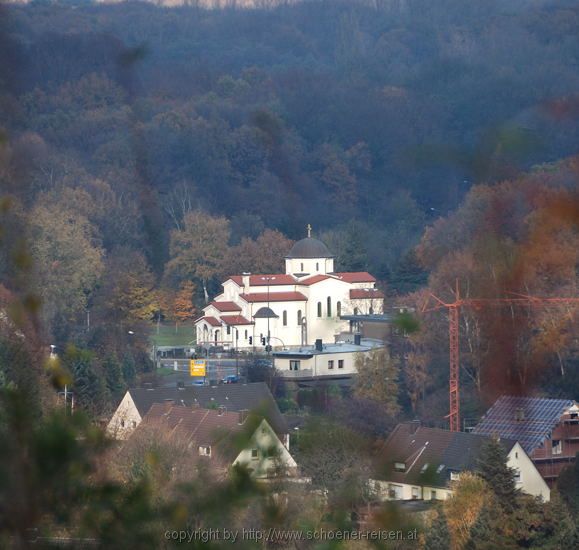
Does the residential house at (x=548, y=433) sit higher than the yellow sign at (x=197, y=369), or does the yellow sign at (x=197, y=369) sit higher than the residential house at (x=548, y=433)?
the yellow sign at (x=197, y=369)

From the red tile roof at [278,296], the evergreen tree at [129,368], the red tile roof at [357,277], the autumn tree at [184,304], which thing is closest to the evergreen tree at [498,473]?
the evergreen tree at [129,368]

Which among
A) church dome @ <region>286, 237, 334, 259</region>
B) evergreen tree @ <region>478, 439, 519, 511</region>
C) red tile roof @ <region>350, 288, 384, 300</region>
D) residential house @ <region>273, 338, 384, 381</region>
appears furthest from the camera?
church dome @ <region>286, 237, 334, 259</region>

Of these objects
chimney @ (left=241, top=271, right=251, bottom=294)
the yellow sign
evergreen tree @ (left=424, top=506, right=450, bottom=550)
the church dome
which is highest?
the church dome

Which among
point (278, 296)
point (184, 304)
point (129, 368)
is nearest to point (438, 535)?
point (129, 368)

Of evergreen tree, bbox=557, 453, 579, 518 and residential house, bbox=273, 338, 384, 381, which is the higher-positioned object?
residential house, bbox=273, 338, 384, 381

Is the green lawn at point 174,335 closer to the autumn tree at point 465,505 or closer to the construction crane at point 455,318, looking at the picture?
the construction crane at point 455,318

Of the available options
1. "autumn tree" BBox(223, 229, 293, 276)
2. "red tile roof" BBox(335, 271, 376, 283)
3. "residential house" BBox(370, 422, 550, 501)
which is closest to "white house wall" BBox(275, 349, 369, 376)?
"red tile roof" BBox(335, 271, 376, 283)

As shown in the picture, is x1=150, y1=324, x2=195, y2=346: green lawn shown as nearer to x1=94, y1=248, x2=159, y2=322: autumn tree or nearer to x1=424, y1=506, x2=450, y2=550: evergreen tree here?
x1=94, y1=248, x2=159, y2=322: autumn tree
